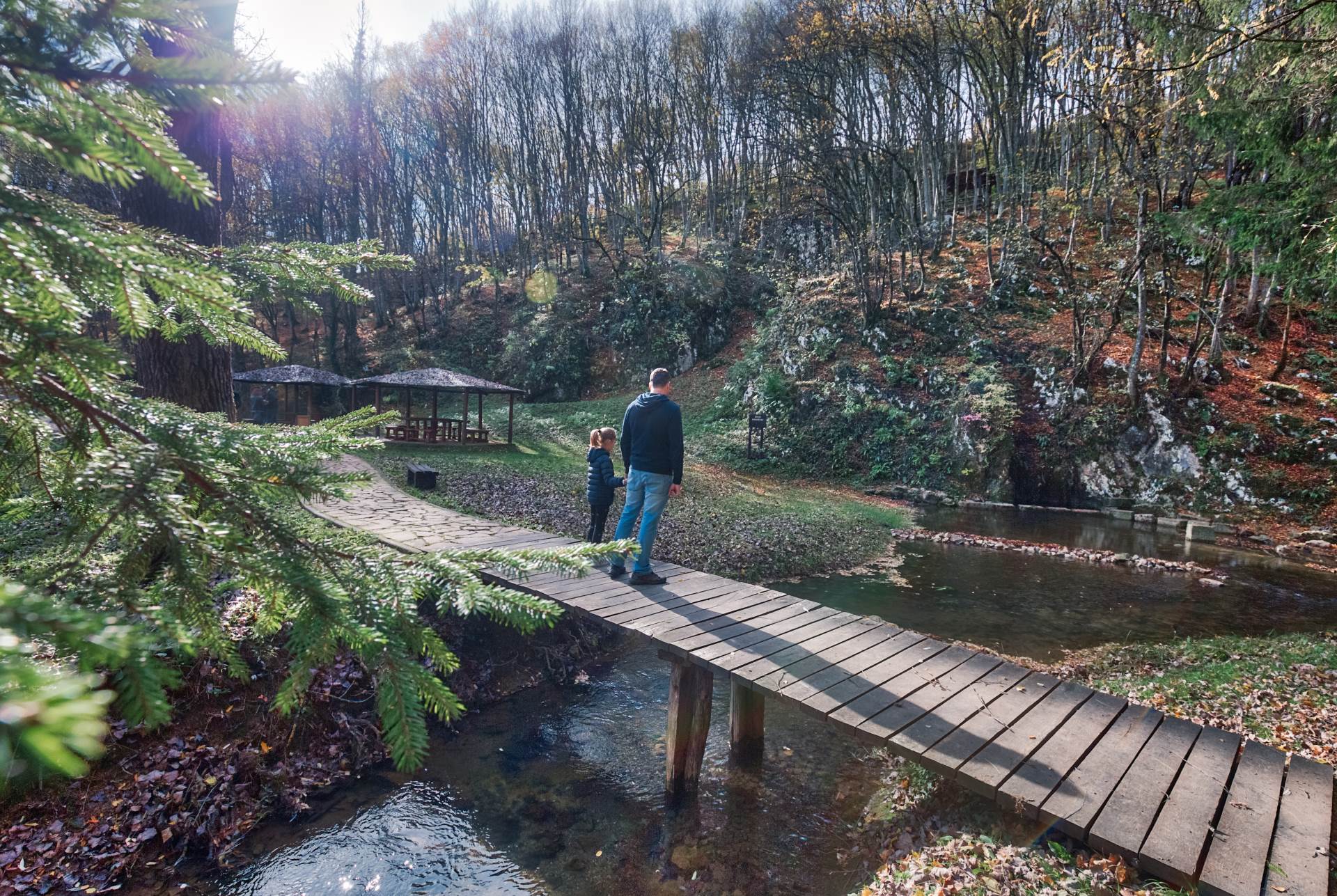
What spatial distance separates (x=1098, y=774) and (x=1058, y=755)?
20 centimetres

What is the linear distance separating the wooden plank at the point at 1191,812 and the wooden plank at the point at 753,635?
256 centimetres

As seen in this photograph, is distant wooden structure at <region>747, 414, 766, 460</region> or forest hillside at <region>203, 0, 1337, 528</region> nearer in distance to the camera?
forest hillside at <region>203, 0, 1337, 528</region>

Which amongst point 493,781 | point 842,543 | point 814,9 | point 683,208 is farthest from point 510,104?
point 493,781

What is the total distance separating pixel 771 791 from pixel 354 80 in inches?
1395

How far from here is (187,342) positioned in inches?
223

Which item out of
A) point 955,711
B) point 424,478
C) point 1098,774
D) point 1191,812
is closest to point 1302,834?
point 1191,812

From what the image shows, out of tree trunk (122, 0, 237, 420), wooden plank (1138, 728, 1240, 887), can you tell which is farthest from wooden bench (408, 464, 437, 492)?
wooden plank (1138, 728, 1240, 887)

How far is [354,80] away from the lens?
29609 mm

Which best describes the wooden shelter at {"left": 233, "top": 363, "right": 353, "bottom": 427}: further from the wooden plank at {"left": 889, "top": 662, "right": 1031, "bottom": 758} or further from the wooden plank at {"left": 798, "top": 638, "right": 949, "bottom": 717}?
the wooden plank at {"left": 889, "top": 662, "right": 1031, "bottom": 758}

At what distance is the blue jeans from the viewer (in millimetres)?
6086

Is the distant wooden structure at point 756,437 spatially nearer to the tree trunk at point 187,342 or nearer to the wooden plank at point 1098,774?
the tree trunk at point 187,342

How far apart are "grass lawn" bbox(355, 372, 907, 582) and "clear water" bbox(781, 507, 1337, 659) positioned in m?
0.88

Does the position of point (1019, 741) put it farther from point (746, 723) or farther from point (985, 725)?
point (746, 723)

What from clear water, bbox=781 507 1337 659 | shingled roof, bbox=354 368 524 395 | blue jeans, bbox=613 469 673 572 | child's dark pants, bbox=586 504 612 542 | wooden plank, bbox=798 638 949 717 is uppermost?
shingled roof, bbox=354 368 524 395
